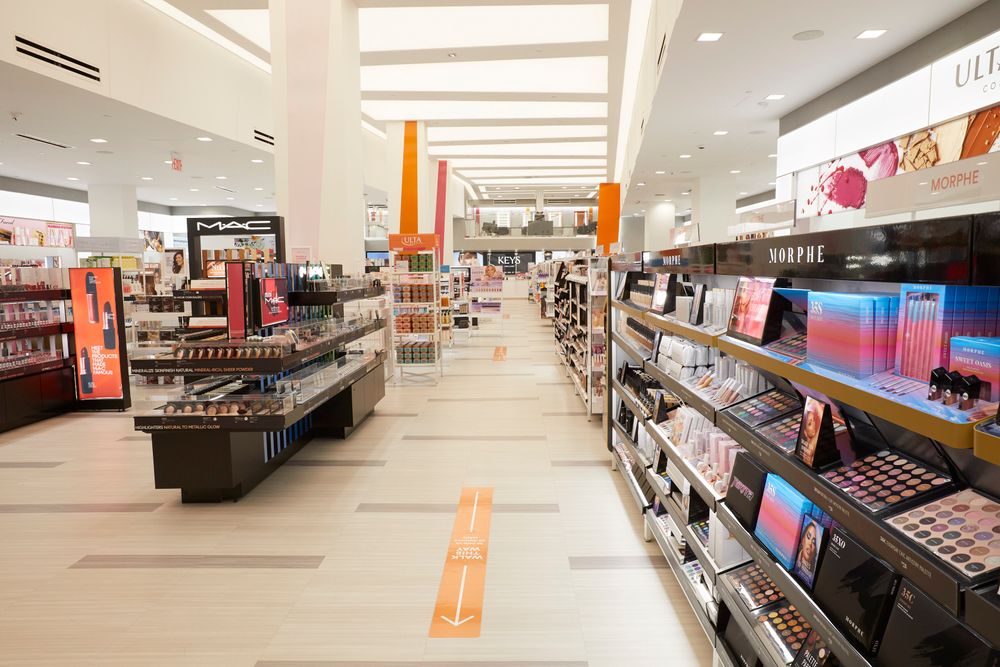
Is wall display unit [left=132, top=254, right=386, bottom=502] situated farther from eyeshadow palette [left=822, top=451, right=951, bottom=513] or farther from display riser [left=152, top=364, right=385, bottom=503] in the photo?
eyeshadow palette [left=822, top=451, right=951, bottom=513]

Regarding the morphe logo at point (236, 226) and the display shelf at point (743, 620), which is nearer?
the display shelf at point (743, 620)

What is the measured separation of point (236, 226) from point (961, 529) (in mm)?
6133

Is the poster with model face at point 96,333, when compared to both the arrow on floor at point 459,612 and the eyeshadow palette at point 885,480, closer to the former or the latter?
the arrow on floor at point 459,612

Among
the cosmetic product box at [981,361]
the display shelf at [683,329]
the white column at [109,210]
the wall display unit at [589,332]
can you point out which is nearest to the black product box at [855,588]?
the cosmetic product box at [981,361]

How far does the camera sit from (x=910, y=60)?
625 cm

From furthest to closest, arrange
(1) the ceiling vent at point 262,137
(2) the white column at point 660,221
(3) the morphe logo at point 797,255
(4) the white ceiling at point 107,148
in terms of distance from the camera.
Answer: (2) the white column at point 660,221, (1) the ceiling vent at point 262,137, (4) the white ceiling at point 107,148, (3) the morphe logo at point 797,255

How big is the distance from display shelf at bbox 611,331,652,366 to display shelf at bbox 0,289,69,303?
21.3 ft

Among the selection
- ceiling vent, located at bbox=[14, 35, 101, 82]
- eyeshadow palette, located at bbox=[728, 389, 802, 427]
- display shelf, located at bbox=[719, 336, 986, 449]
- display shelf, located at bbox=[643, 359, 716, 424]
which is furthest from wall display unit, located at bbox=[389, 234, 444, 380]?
display shelf, located at bbox=[719, 336, 986, 449]

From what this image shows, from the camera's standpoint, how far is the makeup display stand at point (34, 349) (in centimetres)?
654

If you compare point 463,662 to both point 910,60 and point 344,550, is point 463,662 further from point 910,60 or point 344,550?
point 910,60

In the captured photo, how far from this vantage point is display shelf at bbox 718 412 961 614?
1.21 metres

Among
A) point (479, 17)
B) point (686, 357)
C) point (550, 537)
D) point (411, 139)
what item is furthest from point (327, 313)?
point (411, 139)

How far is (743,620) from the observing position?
2.11m

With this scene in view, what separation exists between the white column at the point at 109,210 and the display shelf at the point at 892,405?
15.9 metres
